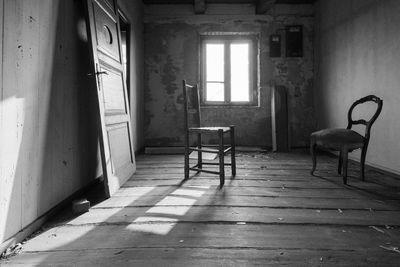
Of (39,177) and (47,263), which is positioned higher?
(39,177)

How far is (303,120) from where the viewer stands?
5.95m

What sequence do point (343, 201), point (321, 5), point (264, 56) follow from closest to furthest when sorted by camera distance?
1. point (343, 201)
2. point (321, 5)
3. point (264, 56)

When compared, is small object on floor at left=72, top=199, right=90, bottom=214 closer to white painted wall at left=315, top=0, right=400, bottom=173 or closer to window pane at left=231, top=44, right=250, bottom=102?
white painted wall at left=315, top=0, right=400, bottom=173

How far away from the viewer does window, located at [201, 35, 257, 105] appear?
19.8 ft

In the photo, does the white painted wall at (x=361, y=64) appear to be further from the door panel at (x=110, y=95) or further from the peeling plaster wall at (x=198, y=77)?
the door panel at (x=110, y=95)

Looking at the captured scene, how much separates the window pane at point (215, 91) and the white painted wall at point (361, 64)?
178 cm

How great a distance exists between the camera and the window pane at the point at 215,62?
6.06 meters

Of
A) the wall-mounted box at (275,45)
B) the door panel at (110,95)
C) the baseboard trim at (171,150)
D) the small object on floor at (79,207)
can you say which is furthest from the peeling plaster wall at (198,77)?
the small object on floor at (79,207)

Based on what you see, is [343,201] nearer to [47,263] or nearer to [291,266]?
[291,266]

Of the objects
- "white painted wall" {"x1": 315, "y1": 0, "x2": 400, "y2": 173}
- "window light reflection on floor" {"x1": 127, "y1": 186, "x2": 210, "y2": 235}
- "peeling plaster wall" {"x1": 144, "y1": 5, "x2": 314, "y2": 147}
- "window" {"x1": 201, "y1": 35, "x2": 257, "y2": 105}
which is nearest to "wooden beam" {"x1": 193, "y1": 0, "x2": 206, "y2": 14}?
"peeling plaster wall" {"x1": 144, "y1": 5, "x2": 314, "y2": 147}

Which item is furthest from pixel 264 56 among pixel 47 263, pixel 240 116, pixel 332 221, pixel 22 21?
pixel 47 263

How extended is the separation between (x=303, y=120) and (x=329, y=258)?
4799 millimetres

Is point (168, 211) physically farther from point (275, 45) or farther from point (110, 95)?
point (275, 45)

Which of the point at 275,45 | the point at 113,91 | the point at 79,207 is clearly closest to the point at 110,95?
the point at 113,91
